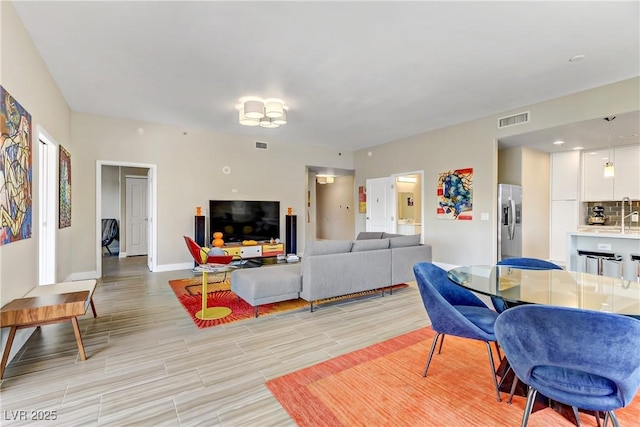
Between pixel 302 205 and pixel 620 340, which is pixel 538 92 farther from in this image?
pixel 302 205

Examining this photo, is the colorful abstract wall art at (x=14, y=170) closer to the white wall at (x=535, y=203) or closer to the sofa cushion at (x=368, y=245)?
the sofa cushion at (x=368, y=245)

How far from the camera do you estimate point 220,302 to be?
155 inches

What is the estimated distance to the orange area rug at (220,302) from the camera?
3.42 m

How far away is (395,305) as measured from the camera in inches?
154

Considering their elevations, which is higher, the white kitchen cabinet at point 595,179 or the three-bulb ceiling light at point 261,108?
the three-bulb ceiling light at point 261,108

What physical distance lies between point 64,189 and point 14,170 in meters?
2.52

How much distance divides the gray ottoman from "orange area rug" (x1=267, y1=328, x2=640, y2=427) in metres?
→ 1.21

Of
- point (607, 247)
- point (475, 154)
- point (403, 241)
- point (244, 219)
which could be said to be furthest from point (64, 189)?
point (607, 247)

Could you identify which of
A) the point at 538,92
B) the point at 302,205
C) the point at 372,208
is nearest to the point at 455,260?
the point at 372,208

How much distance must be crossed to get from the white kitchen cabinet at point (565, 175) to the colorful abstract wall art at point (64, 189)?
9.44m

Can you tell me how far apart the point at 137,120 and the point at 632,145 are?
9534mm

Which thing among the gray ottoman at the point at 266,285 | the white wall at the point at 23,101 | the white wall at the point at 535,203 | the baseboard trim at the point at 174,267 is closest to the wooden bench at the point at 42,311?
the white wall at the point at 23,101

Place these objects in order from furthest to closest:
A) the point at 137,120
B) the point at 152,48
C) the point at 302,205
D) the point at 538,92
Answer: the point at 302,205, the point at 137,120, the point at 538,92, the point at 152,48

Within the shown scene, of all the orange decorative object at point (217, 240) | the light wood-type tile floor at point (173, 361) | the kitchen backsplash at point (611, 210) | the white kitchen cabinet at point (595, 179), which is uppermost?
the white kitchen cabinet at point (595, 179)
